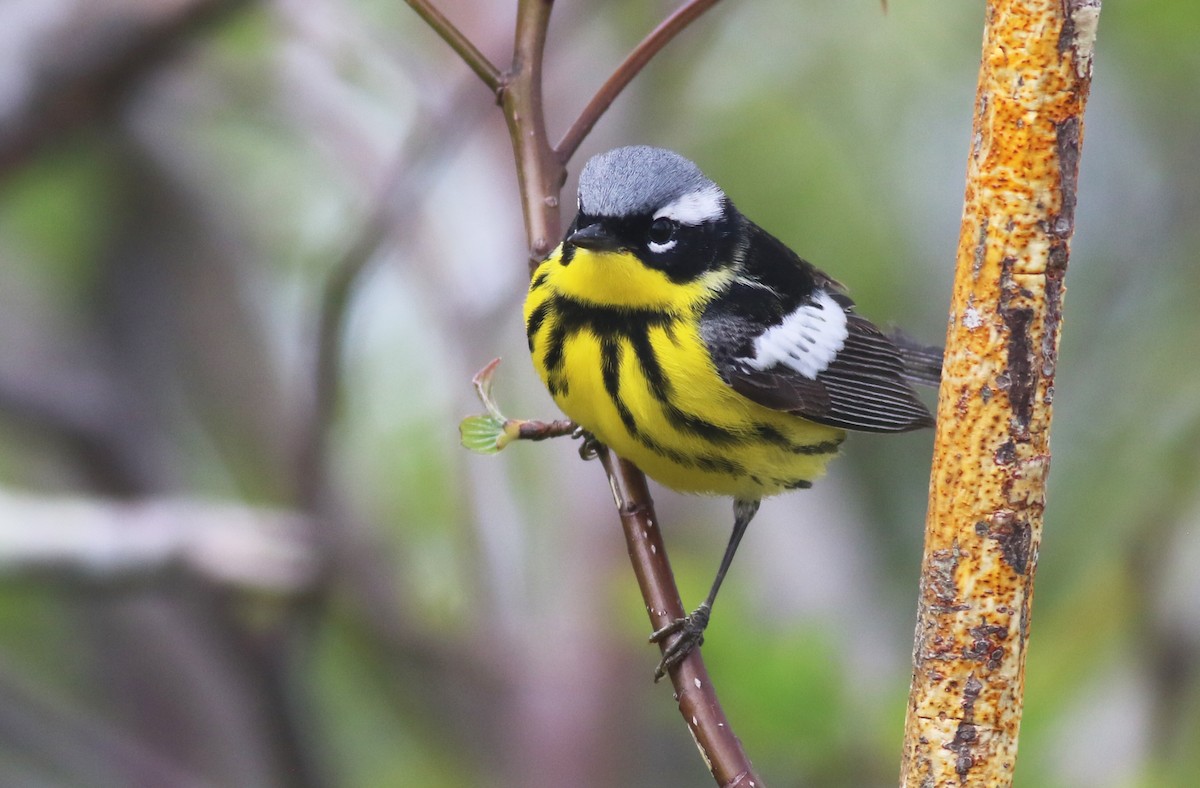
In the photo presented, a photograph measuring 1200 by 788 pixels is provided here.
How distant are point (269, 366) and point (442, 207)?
0.93m

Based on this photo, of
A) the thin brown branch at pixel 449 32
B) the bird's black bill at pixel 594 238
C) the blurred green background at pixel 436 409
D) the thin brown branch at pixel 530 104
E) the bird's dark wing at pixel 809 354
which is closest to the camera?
the thin brown branch at pixel 449 32

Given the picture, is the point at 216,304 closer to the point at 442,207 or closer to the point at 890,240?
the point at 442,207

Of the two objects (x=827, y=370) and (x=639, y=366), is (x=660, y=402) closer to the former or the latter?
(x=639, y=366)

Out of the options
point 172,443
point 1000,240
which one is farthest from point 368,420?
point 1000,240

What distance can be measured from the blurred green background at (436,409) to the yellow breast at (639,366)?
74 centimetres

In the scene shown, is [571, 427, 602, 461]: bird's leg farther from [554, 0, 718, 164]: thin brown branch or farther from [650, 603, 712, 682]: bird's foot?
[554, 0, 718, 164]: thin brown branch

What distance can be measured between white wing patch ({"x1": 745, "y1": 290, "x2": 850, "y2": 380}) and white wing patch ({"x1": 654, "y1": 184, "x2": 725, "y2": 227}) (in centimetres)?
29

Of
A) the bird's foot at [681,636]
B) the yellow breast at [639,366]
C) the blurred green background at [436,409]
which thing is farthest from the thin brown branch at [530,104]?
the blurred green background at [436,409]

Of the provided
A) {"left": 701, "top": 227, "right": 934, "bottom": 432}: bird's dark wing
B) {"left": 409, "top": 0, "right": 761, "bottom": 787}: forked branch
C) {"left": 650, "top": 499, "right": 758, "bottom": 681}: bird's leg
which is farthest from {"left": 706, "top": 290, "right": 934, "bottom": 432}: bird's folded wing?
{"left": 409, "top": 0, "right": 761, "bottom": 787}: forked branch

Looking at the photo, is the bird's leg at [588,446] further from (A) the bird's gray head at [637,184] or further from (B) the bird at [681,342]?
(A) the bird's gray head at [637,184]

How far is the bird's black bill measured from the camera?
2.49 metres

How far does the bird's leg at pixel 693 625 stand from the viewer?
2.07 m

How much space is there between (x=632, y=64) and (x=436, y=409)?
315 centimetres

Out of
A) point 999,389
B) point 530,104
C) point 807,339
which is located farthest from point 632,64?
point 807,339
